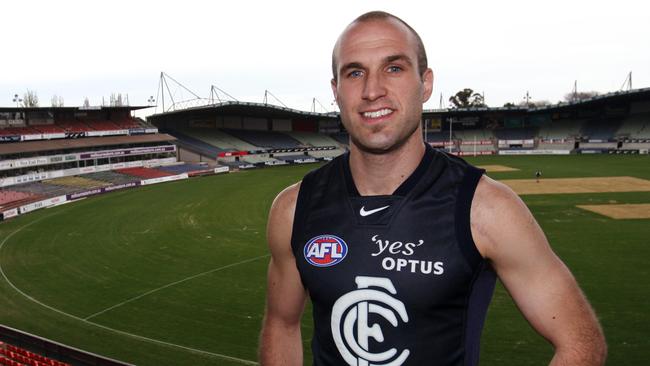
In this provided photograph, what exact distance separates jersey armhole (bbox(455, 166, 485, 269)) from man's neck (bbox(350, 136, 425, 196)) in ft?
0.94

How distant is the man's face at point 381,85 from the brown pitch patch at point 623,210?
99.3 ft

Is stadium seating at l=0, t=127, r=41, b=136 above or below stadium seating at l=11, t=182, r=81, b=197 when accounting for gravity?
above

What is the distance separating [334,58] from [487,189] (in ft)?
3.44

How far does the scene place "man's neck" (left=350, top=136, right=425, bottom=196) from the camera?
7.69 ft

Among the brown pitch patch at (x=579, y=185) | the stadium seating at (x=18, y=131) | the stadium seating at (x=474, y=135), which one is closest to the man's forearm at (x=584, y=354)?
the brown pitch patch at (x=579, y=185)

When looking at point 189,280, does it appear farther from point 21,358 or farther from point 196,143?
point 196,143

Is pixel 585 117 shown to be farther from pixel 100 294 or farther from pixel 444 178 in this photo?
pixel 444 178

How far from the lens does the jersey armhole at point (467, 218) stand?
6.98 ft

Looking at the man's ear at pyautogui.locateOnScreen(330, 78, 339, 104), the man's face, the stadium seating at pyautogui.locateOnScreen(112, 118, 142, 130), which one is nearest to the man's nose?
the man's face

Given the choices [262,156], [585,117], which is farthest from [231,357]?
[585,117]

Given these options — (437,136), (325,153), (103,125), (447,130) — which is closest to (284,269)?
(103,125)

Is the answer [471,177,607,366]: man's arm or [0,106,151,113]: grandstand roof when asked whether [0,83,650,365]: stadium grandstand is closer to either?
[0,106,151,113]: grandstand roof

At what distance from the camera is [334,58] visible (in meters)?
2.44

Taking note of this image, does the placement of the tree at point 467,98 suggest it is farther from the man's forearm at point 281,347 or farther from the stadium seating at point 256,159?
the man's forearm at point 281,347
